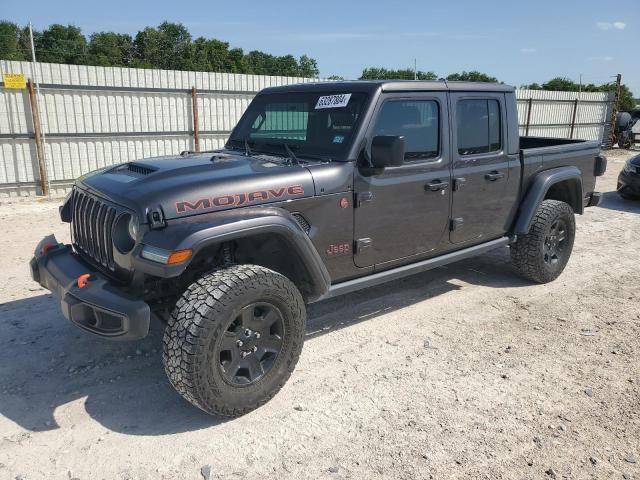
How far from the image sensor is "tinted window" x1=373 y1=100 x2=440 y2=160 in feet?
12.6

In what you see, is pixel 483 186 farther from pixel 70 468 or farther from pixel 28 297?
pixel 28 297

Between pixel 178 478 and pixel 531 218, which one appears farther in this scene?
pixel 531 218

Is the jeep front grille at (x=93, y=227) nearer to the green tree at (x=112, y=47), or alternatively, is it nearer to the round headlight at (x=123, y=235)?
the round headlight at (x=123, y=235)

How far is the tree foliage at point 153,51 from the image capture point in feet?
193

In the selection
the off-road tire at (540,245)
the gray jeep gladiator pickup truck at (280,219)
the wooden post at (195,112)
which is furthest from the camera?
the wooden post at (195,112)

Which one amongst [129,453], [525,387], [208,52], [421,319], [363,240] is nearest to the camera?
[129,453]

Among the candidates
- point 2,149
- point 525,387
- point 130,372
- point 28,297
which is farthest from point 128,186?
point 2,149

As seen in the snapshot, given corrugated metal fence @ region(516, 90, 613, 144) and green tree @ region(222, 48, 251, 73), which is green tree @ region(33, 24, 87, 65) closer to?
green tree @ region(222, 48, 251, 73)

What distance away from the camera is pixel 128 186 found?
3168 millimetres

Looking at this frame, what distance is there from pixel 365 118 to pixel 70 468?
2.76 metres

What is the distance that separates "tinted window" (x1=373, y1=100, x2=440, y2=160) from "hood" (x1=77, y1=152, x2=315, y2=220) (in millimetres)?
809

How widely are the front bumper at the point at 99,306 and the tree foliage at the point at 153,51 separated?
2258 inches

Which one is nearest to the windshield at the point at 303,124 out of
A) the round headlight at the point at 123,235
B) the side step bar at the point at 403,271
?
the side step bar at the point at 403,271

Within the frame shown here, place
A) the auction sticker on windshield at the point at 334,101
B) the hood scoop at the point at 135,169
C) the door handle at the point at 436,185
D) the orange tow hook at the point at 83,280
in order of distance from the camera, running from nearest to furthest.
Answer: the orange tow hook at the point at 83,280 < the hood scoop at the point at 135,169 < the auction sticker on windshield at the point at 334,101 < the door handle at the point at 436,185
